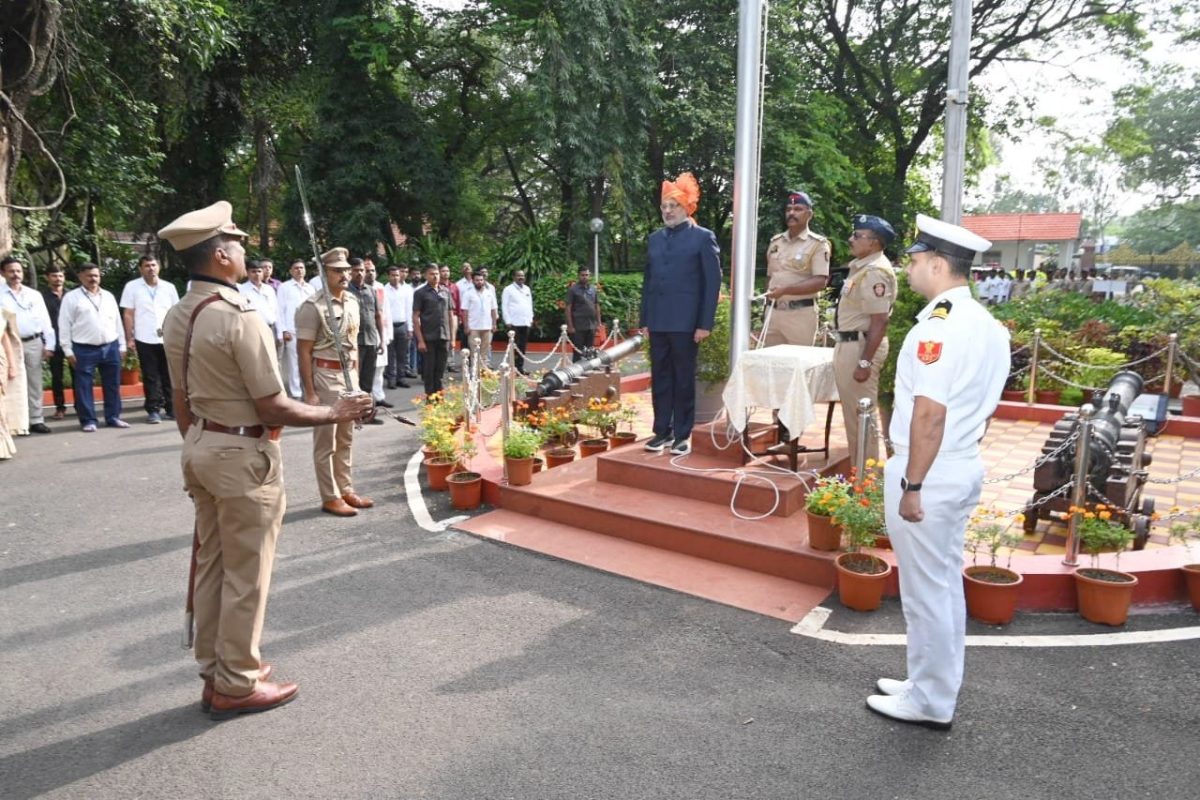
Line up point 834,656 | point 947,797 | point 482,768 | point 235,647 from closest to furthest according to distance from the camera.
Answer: point 947,797
point 482,768
point 235,647
point 834,656

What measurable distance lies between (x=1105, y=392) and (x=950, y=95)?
3206mm

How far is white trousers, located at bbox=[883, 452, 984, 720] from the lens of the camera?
3230 mm

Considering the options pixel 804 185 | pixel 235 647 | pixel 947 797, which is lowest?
pixel 947 797

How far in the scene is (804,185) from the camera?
22172 mm

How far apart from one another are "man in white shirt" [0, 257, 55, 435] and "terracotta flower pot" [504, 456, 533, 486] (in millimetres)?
6259

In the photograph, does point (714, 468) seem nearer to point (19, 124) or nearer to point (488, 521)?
point (488, 521)

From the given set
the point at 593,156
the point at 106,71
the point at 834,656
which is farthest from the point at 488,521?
the point at 593,156

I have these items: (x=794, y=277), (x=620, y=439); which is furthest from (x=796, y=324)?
(x=620, y=439)

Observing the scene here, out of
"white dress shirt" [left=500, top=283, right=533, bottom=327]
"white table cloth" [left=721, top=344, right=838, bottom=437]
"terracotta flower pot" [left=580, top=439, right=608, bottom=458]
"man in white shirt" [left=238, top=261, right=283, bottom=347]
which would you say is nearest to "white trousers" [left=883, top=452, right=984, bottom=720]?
"white table cloth" [left=721, top=344, right=838, bottom=437]

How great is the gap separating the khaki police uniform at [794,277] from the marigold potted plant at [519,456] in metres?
2.31

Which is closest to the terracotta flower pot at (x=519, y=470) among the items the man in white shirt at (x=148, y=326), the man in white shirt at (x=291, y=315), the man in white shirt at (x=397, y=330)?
the man in white shirt at (x=291, y=315)

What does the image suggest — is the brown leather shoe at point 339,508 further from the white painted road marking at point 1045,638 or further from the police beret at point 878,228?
the police beret at point 878,228

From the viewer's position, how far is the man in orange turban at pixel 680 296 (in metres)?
6.55

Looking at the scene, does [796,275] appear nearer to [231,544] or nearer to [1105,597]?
[1105,597]
